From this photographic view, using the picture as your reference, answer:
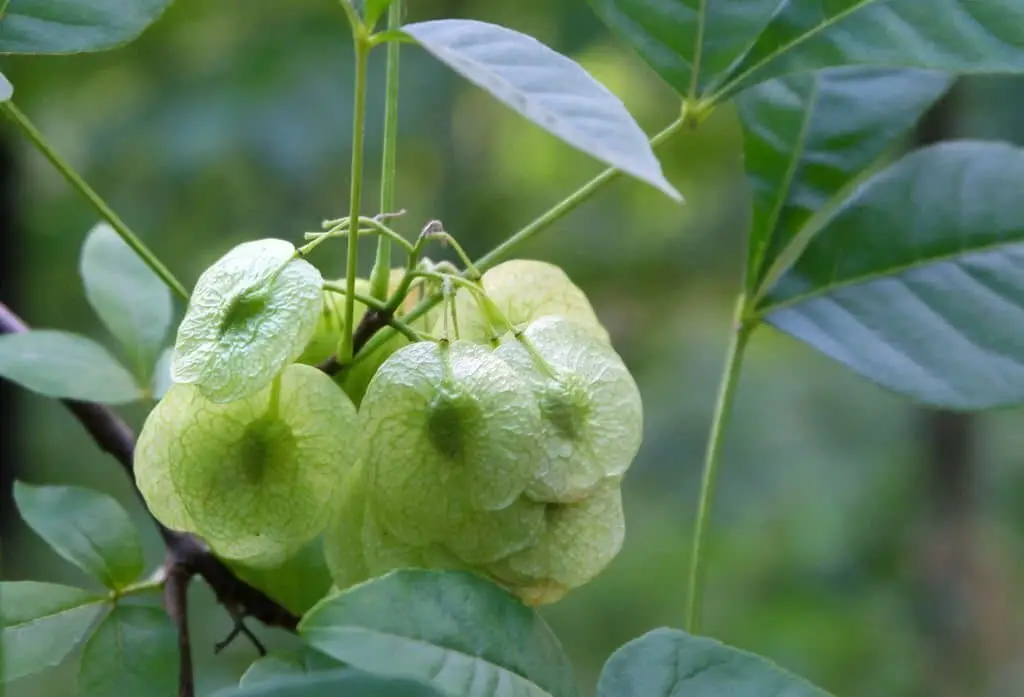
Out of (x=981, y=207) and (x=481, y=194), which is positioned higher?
(x=981, y=207)

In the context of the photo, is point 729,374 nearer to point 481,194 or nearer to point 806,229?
point 806,229

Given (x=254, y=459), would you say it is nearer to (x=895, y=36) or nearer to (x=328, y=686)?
(x=328, y=686)

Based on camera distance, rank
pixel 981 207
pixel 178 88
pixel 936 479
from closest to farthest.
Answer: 1. pixel 981 207
2. pixel 178 88
3. pixel 936 479

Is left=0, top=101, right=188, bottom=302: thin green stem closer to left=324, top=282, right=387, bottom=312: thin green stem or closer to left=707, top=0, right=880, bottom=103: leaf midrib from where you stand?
left=324, top=282, right=387, bottom=312: thin green stem

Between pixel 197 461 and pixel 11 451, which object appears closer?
pixel 197 461

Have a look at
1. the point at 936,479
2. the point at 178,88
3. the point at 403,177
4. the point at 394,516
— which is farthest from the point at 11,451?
the point at 394,516

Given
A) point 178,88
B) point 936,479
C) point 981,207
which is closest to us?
point 981,207

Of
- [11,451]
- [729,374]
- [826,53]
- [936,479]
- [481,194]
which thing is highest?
[826,53]

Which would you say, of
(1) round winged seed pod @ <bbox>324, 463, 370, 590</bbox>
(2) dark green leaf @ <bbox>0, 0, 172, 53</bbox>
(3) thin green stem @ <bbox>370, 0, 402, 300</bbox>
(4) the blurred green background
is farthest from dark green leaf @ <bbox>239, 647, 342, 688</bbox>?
(4) the blurred green background
